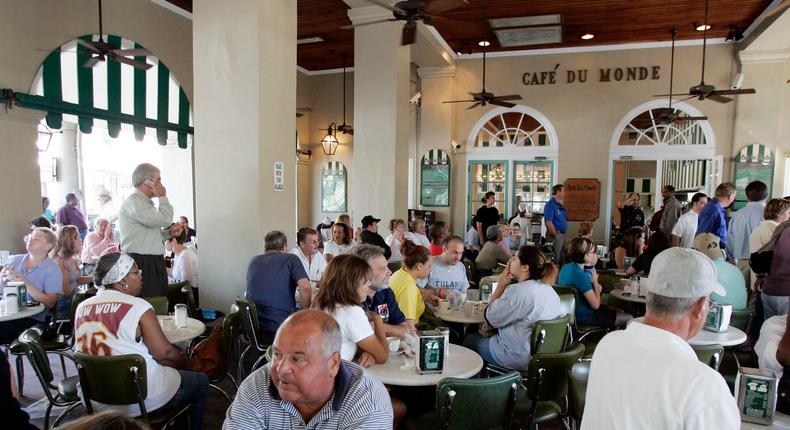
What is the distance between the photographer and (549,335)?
10.2ft

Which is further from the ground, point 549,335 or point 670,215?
point 670,215

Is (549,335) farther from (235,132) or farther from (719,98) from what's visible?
(719,98)

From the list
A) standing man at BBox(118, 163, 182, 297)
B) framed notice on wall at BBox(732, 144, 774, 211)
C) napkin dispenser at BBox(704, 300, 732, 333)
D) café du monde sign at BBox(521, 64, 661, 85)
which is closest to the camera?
napkin dispenser at BBox(704, 300, 732, 333)

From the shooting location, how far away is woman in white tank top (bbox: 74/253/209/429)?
2.43 m

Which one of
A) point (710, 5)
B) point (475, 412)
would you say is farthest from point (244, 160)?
point (710, 5)

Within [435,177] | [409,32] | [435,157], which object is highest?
[409,32]

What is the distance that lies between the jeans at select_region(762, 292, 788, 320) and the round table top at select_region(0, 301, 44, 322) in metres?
5.76

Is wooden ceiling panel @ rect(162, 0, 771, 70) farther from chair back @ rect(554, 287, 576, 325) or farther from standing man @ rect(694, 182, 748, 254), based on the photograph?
chair back @ rect(554, 287, 576, 325)

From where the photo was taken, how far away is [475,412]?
2.18 metres

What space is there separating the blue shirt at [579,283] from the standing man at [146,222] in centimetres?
363

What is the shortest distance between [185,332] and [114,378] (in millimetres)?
958

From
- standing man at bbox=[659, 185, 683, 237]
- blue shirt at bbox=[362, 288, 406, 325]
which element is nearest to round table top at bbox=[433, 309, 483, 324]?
blue shirt at bbox=[362, 288, 406, 325]

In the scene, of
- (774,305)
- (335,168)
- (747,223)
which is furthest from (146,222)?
(335,168)

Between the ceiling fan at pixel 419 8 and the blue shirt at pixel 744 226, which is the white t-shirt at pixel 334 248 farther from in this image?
the blue shirt at pixel 744 226
